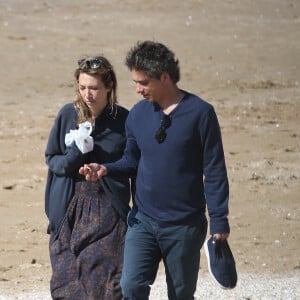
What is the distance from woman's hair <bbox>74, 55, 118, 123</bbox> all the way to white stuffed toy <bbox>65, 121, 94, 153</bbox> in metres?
0.11

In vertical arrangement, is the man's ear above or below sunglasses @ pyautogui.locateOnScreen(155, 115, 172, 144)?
above

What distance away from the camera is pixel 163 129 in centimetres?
582

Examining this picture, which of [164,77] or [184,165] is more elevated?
[164,77]

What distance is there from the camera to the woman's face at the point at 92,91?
6.17 metres

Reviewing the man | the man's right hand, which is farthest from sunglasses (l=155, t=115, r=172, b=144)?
the man's right hand

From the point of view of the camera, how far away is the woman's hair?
616 centimetres

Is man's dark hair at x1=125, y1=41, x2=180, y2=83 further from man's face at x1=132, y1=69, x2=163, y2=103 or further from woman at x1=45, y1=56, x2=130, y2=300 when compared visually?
woman at x1=45, y1=56, x2=130, y2=300

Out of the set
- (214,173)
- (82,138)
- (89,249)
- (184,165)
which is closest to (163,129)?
(184,165)

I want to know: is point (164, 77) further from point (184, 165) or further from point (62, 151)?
point (62, 151)

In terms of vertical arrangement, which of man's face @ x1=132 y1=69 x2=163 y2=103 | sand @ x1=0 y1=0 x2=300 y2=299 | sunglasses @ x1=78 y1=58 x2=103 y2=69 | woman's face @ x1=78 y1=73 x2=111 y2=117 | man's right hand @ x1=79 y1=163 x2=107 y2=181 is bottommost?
sand @ x1=0 y1=0 x2=300 y2=299

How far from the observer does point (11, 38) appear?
18844 millimetres

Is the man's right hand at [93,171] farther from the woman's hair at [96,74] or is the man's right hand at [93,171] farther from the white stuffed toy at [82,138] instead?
the woman's hair at [96,74]

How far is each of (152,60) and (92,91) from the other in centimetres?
49

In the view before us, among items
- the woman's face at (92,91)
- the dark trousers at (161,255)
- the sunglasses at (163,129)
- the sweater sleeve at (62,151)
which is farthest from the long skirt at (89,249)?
the sunglasses at (163,129)
